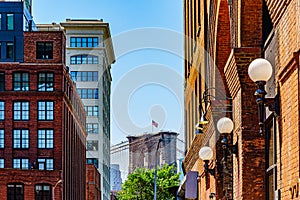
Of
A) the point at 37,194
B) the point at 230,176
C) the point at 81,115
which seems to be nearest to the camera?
the point at 230,176

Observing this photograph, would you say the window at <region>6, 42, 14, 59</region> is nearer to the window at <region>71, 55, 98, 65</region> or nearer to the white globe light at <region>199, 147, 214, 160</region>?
the window at <region>71, 55, 98, 65</region>

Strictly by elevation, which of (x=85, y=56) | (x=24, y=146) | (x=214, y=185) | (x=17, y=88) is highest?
(x=85, y=56)

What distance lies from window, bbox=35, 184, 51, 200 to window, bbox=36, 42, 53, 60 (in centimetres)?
1165

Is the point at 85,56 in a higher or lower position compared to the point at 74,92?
higher

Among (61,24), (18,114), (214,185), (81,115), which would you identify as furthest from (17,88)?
(214,185)

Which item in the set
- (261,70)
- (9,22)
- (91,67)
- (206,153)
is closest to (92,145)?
(91,67)

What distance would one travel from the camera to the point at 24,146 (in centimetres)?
6850

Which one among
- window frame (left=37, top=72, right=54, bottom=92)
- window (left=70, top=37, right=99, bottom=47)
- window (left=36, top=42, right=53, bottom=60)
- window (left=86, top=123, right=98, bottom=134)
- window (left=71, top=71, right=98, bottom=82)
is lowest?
window frame (left=37, top=72, right=54, bottom=92)

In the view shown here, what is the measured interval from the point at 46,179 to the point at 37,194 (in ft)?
5.12

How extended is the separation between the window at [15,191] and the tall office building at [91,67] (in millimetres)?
44780

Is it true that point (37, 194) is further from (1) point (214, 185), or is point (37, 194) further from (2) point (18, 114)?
(1) point (214, 185)

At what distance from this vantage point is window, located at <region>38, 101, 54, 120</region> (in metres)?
68.9

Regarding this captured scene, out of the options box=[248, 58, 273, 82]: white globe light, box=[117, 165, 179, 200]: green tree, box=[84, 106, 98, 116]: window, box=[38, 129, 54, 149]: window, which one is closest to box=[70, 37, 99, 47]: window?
box=[84, 106, 98, 116]: window

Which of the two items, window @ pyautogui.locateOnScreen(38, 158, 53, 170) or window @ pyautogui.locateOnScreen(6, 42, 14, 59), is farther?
window @ pyautogui.locateOnScreen(6, 42, 14, 59)
